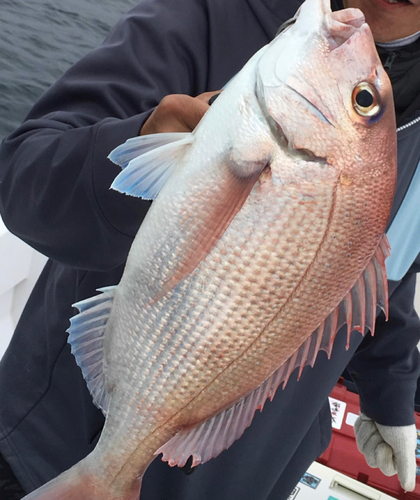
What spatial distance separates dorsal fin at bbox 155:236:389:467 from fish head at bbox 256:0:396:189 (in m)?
0.21

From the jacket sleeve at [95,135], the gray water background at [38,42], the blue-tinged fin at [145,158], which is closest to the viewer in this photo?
the blue-tinged fin at [145,158]

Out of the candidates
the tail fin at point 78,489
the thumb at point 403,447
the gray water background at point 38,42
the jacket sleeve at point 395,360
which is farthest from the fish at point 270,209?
the gray water background at point 38,42

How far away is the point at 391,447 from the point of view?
8.02 ft

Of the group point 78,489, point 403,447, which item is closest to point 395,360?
point 403,447

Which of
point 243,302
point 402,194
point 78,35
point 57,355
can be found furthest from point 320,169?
point 78,35

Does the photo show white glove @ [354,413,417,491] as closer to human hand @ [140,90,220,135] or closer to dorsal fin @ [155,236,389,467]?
dorsal fin @ [155,236,389,467]

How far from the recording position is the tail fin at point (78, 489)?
1.26 meters

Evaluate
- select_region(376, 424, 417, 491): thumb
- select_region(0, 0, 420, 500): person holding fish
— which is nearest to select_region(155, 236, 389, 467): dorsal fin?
select_region(0, 0, 420, 500): person holding fish

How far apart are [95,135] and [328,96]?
48 centimetres

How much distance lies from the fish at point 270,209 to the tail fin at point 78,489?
1.19 feet

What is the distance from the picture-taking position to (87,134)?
1176 mm

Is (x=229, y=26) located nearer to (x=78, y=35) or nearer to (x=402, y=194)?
(x=402, y=194)

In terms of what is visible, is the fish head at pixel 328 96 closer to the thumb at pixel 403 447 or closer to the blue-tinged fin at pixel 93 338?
the blue-tinged fin at pixel 93 338

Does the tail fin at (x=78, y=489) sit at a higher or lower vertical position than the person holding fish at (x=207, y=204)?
lower
